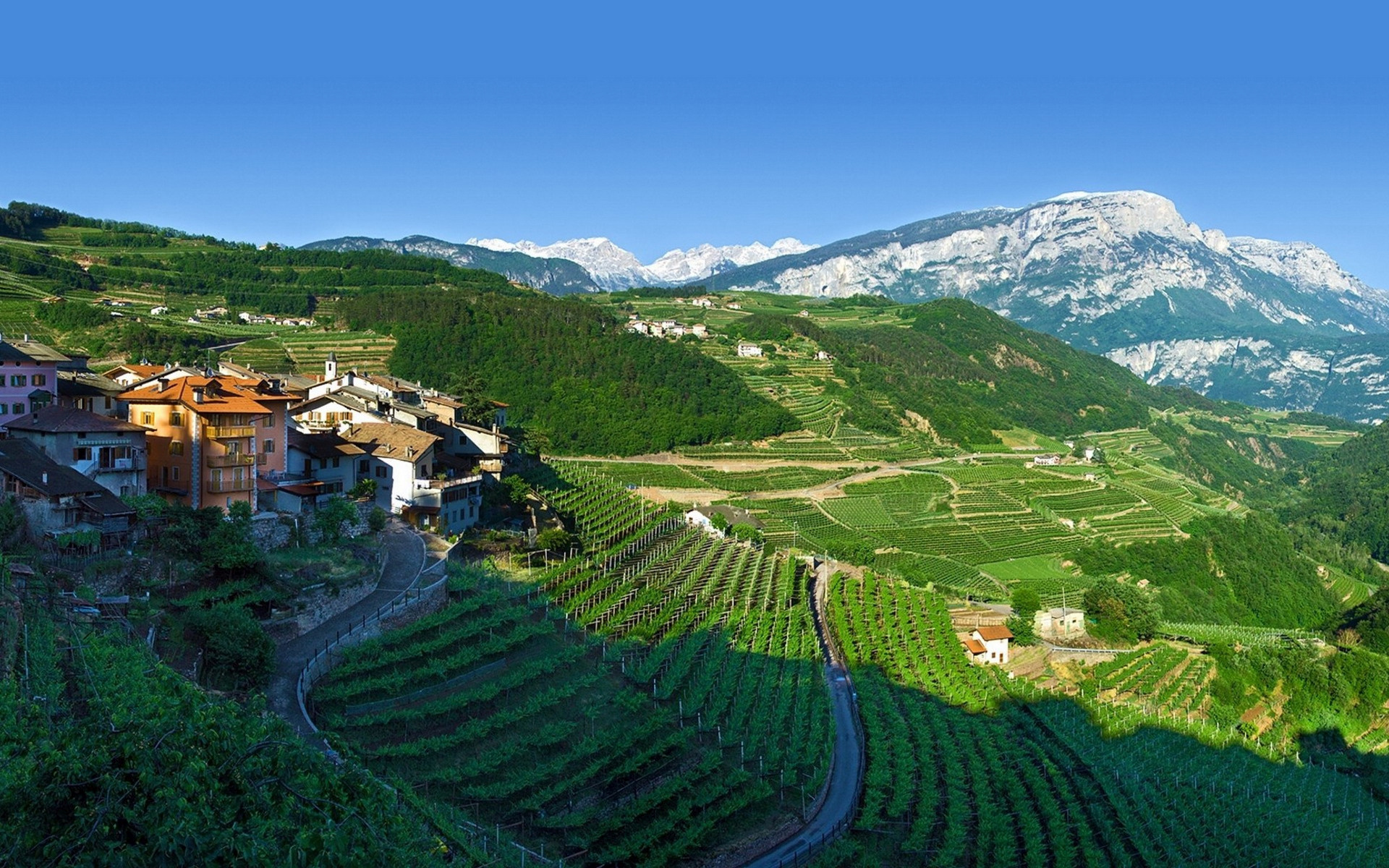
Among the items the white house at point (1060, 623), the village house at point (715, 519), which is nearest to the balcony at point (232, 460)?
the village house at point (715, 519)

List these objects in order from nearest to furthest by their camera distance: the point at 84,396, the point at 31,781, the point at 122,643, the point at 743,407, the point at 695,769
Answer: the point at 31,781, the point at 122,643, the point at 695,769, the point at 84,396, the point at 743,407

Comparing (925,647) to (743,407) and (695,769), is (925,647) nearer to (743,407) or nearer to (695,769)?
(695,769)

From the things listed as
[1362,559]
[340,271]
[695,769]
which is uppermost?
[340,271]

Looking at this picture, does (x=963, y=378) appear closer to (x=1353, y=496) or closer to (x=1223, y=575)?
(x=1353, y=496)

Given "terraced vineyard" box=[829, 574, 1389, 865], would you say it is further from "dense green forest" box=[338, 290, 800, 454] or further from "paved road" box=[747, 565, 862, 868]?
"dense green forest" box=[338, 290, 800, 454]

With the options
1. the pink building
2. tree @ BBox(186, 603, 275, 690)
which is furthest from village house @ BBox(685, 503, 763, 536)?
tree @ BBox(186, 603, 275, 690)

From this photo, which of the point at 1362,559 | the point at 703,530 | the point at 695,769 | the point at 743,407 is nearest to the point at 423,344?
the point at 743,407

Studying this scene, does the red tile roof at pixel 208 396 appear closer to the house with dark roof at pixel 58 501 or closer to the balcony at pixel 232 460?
the balcony at pixel 232 460
